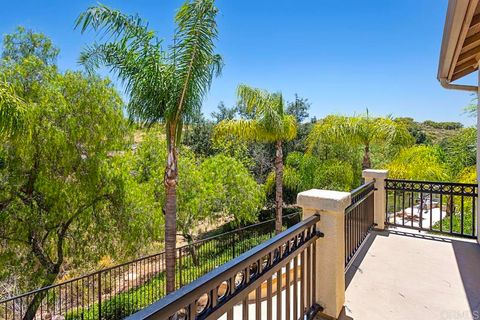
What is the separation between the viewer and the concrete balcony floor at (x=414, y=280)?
8.28 feet

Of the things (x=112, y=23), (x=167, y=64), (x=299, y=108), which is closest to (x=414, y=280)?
(x=167, y=64)

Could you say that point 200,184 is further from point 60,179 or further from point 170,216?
point 60,179

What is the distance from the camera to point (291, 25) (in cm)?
987

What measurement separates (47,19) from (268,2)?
6.17 metres

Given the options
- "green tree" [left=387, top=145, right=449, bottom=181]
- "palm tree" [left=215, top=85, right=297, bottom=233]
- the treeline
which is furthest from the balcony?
"palm tree" [left=215, top=85, right=297, bottom=233]

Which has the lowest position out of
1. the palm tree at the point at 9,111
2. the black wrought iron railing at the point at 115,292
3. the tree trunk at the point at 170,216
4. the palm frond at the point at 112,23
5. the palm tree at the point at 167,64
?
the black wrought iron railing at the point at 115,292

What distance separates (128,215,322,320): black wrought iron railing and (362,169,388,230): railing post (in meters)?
2.95

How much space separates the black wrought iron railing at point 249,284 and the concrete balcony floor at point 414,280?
0.68 m

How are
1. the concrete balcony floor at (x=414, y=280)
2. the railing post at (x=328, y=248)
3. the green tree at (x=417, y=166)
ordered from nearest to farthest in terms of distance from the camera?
the railing post at (x=328, y=248) < the concrete balcony floor at (x=414, y=280) < the green tree at (x=417, y=166)

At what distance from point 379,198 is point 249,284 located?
13.6 feet

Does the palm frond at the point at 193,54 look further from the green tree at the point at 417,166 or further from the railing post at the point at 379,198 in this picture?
the green tree at the point at 417,166

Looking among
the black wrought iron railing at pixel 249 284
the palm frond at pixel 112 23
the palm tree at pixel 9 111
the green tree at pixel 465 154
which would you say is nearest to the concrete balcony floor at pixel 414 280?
the black wrought iron railing at pixel 249 284

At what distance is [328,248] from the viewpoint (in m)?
2.34

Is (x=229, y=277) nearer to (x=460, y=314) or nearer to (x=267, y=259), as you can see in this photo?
(x=267, y=259)
